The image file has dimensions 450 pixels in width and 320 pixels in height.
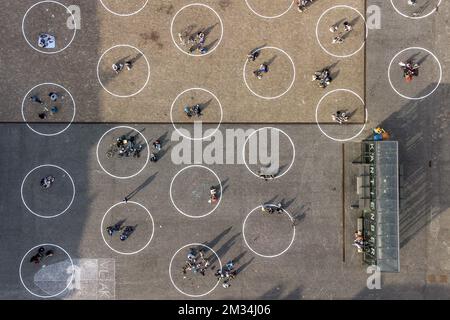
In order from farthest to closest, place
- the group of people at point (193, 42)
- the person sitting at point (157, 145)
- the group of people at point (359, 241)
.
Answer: the group of people at point (193, 42) → the person sitting at point (157, 145) → the group of people at point (359, 241)

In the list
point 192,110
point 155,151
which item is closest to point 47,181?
point 155,151

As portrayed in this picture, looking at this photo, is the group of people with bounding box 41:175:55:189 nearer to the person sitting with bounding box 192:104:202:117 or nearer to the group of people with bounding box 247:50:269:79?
the person sitting with bounding box 192:104:202:117

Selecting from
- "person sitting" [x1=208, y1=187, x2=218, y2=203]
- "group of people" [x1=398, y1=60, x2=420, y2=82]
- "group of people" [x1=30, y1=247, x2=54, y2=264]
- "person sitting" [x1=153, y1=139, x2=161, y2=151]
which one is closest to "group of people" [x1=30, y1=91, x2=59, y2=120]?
"person sitting" [x1=153, y1=139, x2=161, y2=151]

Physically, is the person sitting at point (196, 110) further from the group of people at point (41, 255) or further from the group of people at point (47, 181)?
the group of people at point (41, 255)

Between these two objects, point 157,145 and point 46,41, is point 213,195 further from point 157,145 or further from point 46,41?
point 46,41

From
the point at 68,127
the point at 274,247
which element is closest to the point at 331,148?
the point at 274,247

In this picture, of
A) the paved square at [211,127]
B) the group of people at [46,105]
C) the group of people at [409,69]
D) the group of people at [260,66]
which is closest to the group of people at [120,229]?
the paved square at [211,127]

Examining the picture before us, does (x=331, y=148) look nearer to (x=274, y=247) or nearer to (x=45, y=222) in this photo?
(x=274, y=247)
